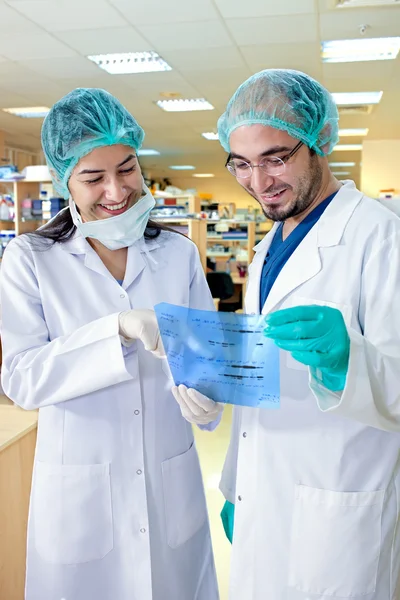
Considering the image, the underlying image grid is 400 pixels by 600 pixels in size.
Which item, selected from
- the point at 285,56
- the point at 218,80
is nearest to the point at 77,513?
the point at 285,56

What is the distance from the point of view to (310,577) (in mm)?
1198

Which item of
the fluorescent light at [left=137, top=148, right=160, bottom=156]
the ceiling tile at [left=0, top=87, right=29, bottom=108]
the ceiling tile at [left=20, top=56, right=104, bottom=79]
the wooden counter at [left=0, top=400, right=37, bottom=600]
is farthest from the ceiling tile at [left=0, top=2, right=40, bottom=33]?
the fluorescent light at [left=137, top=148, right=160, bottom=156]

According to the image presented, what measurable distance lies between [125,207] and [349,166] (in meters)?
13.5

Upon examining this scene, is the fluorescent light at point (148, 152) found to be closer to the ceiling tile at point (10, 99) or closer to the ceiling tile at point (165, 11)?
the ceiling tile at point (10, 99)

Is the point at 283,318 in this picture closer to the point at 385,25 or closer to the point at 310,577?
the point at 310,577

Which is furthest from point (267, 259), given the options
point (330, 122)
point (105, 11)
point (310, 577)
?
point (105, 11)

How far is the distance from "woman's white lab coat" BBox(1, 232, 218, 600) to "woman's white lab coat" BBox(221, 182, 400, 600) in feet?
0.82

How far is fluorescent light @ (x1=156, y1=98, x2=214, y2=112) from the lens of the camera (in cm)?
702

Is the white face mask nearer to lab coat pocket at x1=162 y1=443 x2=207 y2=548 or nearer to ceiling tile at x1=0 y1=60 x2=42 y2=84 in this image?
lab coat pocket at x1=162 y1=443 x2=207 y2=548

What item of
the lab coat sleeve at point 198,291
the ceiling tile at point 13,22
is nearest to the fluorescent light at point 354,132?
the ceiling tile at point 13,22

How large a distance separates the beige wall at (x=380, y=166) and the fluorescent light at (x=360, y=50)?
4.59 meters

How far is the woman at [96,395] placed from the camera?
1343 millimetres

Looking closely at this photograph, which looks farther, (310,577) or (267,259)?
(267,259)

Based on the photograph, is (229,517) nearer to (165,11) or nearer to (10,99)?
(165,11)
